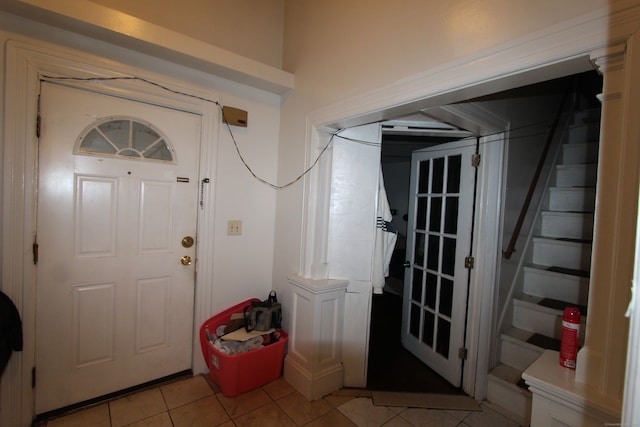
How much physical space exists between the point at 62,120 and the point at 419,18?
6.82 ft

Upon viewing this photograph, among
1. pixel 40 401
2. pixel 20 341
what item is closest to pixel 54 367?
pixel 40 401

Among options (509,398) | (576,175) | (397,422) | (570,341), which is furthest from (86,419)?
(576,175)

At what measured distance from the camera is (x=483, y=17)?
1.15 metres

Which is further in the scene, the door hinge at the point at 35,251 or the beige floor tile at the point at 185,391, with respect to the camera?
the beige floor tile at the point at 185,391

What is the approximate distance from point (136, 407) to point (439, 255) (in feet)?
8.27

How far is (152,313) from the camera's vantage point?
6.57ft

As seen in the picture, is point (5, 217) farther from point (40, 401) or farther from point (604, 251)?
point (604, 251)

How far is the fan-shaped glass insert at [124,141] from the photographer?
1.75 meters

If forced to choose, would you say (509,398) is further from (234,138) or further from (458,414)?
(234,138)

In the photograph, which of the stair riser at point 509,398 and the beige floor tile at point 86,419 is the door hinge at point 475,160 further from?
the beige floor tile at point 86,419

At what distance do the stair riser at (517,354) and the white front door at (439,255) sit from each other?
0.34 metres

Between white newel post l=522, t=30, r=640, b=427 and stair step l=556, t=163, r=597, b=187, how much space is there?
2.33 meters

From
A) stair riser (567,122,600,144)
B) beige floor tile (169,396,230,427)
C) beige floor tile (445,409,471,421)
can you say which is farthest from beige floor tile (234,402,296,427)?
stair riser (567,122,600,144)

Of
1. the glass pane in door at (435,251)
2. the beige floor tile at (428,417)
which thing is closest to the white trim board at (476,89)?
the glass pane in door at (435,251)
